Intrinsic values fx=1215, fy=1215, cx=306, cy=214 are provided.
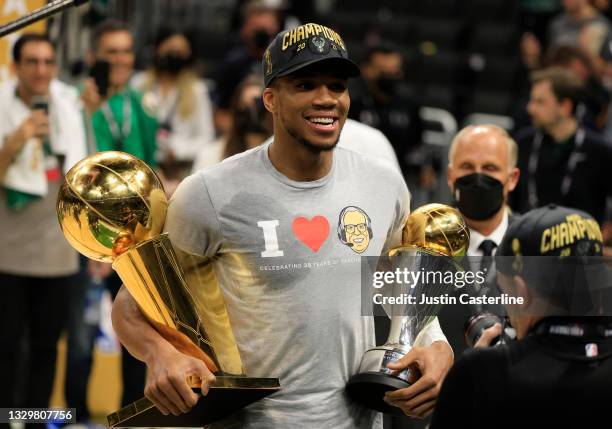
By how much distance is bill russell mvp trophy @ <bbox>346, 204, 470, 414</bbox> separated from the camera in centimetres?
355

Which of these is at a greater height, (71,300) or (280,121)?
(280,121)

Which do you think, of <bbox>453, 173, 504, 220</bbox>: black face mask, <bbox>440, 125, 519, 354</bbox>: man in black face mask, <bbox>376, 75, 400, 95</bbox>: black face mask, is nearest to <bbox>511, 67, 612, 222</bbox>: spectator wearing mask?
<bbox>376, 75, 400, 95</bbox>: black face mask

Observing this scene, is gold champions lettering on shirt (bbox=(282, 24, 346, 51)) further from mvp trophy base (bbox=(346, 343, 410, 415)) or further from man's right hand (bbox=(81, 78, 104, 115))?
man's right hand (bbox=(81, 78, 104, 115))

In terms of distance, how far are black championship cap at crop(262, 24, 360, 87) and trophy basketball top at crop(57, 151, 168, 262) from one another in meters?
0.53

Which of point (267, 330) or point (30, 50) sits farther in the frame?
point (30, 50)

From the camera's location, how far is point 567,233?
2.98 metres

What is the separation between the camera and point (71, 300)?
695cm

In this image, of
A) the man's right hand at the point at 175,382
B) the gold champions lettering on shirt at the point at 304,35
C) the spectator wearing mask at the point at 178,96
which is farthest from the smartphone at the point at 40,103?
the man's right hand at the point at 175,382

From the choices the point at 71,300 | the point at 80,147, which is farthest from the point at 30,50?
the point at 71,300

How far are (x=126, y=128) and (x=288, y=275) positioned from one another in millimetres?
3982

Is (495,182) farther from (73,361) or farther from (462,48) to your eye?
(462,48)

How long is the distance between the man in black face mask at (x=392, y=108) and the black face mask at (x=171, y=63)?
1.33 m

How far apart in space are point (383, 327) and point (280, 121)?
2.34 feet

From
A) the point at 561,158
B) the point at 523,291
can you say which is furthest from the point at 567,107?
the point at 523,291
